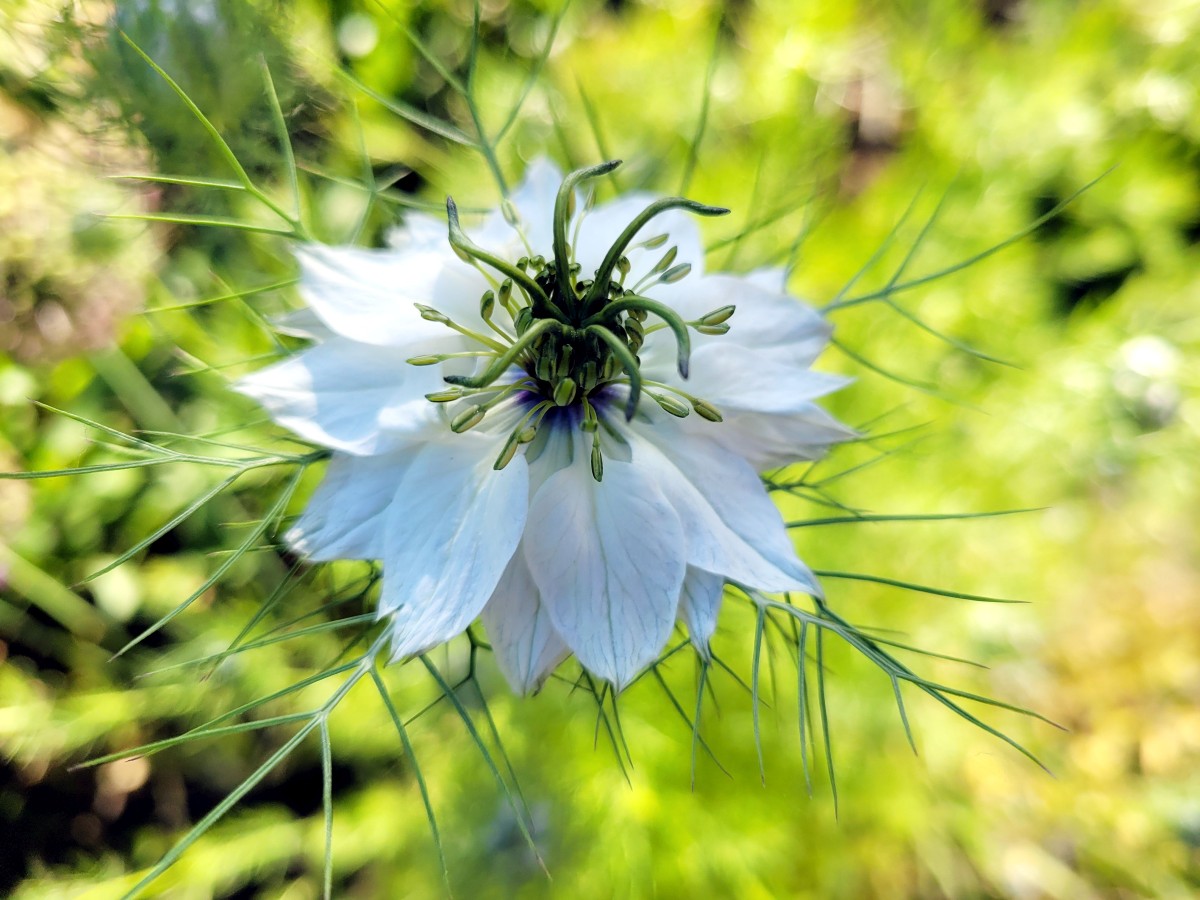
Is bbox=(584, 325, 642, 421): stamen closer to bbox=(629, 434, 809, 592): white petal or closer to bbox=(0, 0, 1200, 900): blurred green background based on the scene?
bbox=(629, 434, 809, 592): white petal

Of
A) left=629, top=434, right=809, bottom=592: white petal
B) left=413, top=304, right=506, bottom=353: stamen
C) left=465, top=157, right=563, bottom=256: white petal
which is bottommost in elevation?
left=629, top=434, right=809, bottom=592: white petal

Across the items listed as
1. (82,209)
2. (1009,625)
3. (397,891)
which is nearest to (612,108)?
(82,209)

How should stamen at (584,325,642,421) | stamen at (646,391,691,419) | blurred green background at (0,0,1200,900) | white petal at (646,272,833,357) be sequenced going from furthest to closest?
blurred green background at (0,0,1200,900), white petal at (646,272,833,357), stamen at (646,391,691,419), stamen at (584,325,642,421)

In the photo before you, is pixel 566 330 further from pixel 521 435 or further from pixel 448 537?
pixel 448 537

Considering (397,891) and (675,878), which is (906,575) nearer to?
(675,878)

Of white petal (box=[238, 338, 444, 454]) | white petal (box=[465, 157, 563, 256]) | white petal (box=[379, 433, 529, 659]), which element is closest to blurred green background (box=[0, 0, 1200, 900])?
white petal (box=[465, 157, 563, 256])

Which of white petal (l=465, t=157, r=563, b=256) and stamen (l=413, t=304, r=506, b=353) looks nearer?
stamen (l=413, t=304, r=506, b=353)

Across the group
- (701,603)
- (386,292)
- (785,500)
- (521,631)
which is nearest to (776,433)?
(701,603)
